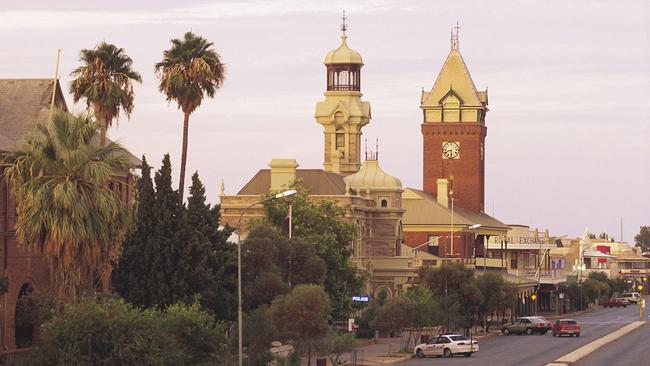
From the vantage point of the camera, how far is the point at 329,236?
3546 inches

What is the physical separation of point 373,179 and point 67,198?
244 feet

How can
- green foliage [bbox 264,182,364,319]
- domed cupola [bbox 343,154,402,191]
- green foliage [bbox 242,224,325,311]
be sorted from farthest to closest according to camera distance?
domed cupola [bbox 343,154,402,191], green foliage [bbox 264,182,364,319], green foliage [bbox 242,224,325,311]

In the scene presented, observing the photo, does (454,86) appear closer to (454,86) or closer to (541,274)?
(454,86)

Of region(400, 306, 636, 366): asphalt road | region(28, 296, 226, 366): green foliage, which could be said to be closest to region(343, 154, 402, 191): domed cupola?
region(400, 306, 636, 366): asphalt road

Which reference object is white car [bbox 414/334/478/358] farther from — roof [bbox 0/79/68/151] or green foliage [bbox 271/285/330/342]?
roof [bbox 0/79/68/151]

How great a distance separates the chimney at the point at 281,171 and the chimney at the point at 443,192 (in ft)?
161

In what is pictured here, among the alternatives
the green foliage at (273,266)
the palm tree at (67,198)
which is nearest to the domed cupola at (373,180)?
the green foliage at (273,266)

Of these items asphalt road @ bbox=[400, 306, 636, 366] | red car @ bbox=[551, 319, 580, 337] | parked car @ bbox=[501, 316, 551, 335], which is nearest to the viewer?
asphalt road @ bbox=[400, 306, 636, 366]

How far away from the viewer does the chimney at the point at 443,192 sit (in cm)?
15825

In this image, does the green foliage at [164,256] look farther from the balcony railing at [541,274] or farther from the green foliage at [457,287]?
the balcony railing at [541,274]

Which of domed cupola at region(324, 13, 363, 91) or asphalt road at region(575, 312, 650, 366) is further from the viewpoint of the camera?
domed cupola at region(324, 13, 363, 91)

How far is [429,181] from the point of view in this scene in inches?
6481

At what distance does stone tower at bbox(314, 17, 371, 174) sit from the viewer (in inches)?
5443

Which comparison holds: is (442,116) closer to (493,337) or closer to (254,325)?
(493,337)
